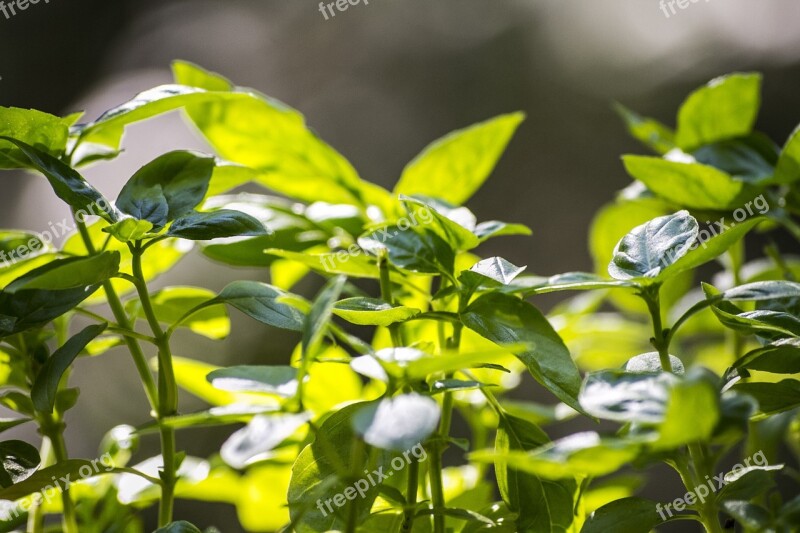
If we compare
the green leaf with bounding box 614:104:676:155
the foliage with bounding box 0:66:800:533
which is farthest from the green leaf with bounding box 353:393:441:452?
the green leaf with bounding box 614:104:676:155

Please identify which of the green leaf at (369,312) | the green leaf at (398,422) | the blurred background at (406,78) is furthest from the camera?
the blurred background at (406,78)

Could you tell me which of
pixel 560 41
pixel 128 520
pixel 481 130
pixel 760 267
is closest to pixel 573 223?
pixel 560 41

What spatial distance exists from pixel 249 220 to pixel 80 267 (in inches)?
3.5

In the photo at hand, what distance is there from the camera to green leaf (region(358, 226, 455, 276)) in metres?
0.43

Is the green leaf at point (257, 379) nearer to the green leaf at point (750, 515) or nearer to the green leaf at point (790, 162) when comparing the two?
the green leaf at point (750, 515)

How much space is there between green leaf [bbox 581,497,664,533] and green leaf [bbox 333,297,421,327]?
0.15 m

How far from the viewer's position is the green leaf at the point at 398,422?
254 millimetres

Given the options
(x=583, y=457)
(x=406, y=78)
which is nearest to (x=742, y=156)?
(x=583, y=457)

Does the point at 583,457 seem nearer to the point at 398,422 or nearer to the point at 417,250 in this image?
the point at 398,422

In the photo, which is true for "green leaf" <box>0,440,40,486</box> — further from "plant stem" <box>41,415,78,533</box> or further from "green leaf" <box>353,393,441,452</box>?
"green leaf" <box>353,393,441,452</box>

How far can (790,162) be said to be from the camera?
1.78 feet

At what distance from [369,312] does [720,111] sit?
452 millimetres

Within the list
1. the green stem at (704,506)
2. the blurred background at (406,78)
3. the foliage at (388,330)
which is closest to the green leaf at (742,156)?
the foliage at (388,330)

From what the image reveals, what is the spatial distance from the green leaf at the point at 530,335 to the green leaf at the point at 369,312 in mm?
41
